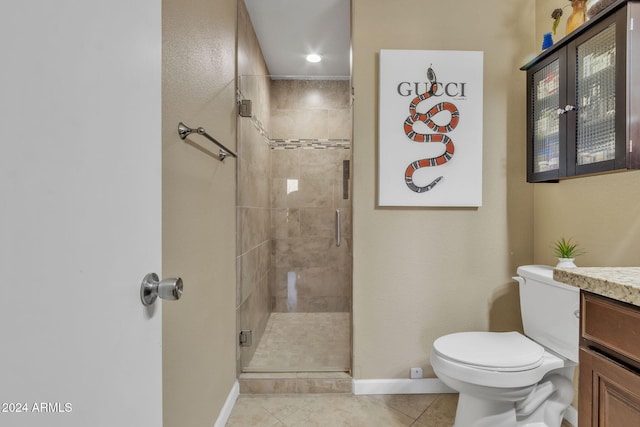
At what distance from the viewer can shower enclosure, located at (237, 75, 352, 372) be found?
206cm

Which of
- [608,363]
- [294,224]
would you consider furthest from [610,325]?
[294,224]

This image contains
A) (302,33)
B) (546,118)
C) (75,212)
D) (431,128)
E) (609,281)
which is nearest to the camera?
(75,212)

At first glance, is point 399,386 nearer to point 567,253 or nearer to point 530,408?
point 530,408

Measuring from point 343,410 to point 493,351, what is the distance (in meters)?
0.88

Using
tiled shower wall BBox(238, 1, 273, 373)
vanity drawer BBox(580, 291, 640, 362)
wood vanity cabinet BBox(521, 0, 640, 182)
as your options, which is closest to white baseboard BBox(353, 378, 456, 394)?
tiled shower wall BBox(238, 1, 273, 373)

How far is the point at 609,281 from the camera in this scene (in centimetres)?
76

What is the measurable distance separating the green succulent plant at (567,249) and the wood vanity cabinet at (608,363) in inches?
31.2

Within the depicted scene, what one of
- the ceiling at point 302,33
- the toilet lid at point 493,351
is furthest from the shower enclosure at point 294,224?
the toilet lid at point 493,351

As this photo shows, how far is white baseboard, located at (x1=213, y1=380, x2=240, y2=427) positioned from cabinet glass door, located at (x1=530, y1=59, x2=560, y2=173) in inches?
83.9

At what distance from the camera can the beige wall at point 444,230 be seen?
6.24ft

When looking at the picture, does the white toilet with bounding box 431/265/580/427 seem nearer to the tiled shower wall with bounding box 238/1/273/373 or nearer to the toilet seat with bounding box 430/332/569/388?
the toilet seat with bounding box 430/332/569/388

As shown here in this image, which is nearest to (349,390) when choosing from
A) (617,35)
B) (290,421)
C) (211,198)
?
(290,421)

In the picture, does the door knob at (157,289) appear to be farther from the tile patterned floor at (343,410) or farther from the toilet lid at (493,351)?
the tile patterned floor at (343,410)

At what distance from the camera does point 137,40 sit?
555mm
